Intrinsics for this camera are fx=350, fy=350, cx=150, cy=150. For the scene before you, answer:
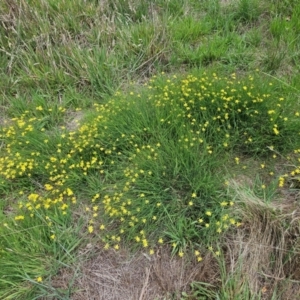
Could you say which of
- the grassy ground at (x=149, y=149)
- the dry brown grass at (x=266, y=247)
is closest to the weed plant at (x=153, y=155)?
the grassy ground at (x=149, y=149)

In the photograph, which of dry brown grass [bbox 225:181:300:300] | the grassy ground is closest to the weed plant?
the grassy ground

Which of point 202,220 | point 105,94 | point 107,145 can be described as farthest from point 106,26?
point 202,220

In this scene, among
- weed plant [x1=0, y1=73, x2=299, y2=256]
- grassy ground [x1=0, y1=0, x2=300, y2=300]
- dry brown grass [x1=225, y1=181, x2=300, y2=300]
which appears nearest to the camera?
dry brown grass [x1=225, y1=181, x2=300, y2=300]

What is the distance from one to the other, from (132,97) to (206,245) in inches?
54.2

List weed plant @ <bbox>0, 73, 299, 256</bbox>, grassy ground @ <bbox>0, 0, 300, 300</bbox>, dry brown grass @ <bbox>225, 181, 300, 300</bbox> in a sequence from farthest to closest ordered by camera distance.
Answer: weed plant @ <bbox>0, 73, 299, 256</bbox> → grassy ground @ <bbox>0, 0, 300, 300</bbox> → dry brown grass @ <bbox>225, 181, 300, 300</bbox>

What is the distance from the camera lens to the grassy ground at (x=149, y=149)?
2.13 m

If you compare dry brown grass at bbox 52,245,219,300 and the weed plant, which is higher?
the weed plant

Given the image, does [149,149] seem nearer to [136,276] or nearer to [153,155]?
[153,155]

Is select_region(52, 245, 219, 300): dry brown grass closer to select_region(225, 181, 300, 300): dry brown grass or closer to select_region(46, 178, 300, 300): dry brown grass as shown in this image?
select_region(46, 178, 300, 300): dry brown grass

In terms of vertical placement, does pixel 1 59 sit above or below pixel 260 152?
above

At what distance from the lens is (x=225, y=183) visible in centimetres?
235

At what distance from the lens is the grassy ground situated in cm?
213

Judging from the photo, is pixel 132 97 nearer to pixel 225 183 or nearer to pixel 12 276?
pixel 225 183

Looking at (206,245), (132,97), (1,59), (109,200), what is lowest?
(206,245)
